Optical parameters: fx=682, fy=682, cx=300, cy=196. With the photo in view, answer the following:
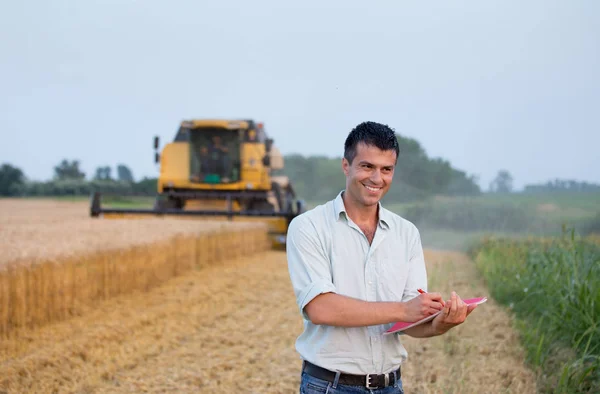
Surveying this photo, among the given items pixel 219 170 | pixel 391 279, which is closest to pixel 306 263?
pixel 391 279

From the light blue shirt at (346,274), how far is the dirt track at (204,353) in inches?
91.8

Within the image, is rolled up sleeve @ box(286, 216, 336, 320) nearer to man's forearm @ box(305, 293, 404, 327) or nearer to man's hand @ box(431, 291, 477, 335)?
man's forearm @ box(305, 293, 404, 327)

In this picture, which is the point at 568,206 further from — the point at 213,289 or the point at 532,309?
the point at 213,289

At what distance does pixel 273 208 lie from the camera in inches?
689

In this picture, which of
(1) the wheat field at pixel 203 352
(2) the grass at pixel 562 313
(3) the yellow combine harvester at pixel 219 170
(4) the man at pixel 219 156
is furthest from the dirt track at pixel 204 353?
(4) the man at pixel 219 156

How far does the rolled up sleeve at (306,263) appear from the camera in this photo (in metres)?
2.61

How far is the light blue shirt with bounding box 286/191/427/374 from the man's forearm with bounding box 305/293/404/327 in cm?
7

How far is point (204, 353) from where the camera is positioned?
261 inches

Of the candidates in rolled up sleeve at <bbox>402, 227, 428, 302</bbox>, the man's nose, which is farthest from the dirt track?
the man's nose

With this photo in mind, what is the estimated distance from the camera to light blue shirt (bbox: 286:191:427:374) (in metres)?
2.67

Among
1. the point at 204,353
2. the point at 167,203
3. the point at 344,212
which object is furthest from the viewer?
the point at 167,203

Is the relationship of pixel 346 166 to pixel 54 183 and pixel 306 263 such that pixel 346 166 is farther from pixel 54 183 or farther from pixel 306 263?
pixel 54 183

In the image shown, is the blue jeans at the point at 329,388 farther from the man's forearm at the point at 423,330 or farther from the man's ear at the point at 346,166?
the man's ear at the point at 346,166

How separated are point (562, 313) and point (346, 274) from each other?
12.9 ft
